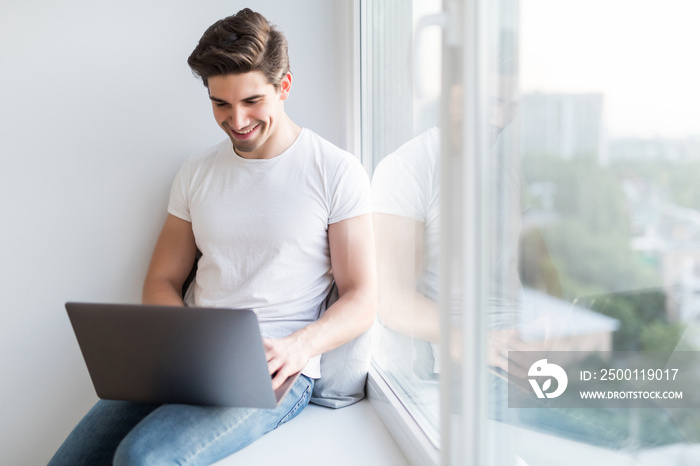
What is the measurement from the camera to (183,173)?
1.51 meters

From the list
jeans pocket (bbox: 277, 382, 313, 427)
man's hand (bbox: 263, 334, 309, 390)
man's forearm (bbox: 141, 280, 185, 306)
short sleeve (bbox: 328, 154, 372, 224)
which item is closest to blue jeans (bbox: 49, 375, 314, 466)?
jeans pocket (bbox: 277, 382, 313, 427)

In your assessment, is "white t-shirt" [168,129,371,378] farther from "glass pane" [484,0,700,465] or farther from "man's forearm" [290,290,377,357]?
"glass pane" [484,0,700,465]

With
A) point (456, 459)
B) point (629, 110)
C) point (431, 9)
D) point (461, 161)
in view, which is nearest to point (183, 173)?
point (431, 9)

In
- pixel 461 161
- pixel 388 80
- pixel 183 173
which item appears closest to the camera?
pixel 461 161

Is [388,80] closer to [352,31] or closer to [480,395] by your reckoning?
[352,31]

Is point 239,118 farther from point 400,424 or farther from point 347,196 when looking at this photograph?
point 400,424

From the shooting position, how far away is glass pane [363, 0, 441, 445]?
3.49 feet

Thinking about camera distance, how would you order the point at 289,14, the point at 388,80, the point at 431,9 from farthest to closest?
the point at 289,14, the point at 388,80, the point at 431,9

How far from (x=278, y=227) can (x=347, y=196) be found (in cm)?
19

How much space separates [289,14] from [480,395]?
4.10ft

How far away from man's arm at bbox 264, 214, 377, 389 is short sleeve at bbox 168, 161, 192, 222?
0.42 meters

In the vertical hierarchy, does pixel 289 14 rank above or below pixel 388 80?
above

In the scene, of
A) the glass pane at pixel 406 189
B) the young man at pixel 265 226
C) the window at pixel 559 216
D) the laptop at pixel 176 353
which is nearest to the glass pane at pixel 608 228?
the window at pixel 559 216

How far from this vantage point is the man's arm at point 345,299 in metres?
1.20
